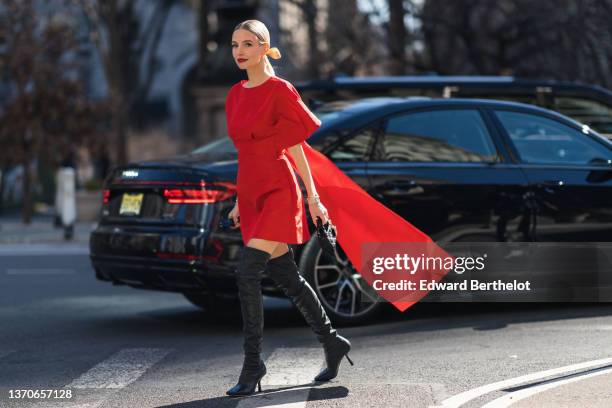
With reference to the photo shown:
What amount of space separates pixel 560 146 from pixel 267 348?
9.03ft

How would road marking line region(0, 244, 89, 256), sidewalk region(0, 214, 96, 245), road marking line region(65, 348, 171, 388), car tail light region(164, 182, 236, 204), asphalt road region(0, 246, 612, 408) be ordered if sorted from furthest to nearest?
1. sidewalk region(0, 214, 96, 245)
2. road marking line region(0, 244, 89, 256)
3. car tail light region(164, 182, 236, 204)
4. road marking line region(65, 348, 171, 388)
5. asphalt road region(0, 246, 612, 408)

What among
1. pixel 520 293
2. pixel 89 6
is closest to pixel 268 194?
pixel 520 293

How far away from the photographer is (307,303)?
6438 mm

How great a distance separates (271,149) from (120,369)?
1785mm

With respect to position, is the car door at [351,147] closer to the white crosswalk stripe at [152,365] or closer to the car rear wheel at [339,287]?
the car rear wheel at [339,287]

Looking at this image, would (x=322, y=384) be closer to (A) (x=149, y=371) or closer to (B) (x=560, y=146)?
(A) (x=149, y=371)

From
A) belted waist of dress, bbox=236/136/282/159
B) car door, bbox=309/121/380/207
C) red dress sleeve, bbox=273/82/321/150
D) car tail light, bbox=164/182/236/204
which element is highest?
red dress sleeve, bbox=273/82/321/150

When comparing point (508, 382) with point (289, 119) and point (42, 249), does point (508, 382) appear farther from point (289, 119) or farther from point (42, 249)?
point (42, 249)

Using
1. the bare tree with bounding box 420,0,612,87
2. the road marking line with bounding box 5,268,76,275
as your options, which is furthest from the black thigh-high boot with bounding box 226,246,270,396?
the bare tree with bounding box 420,0,612,87

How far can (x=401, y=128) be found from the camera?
29.5ft

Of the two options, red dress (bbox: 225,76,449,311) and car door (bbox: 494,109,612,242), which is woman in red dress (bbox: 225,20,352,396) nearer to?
red dress (bbox: 225,76,449,311)

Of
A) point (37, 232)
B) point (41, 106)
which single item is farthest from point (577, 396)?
point (41, 106)

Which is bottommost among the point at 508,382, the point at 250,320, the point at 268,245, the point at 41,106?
the point at 508,382

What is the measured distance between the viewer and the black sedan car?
27.6ft
